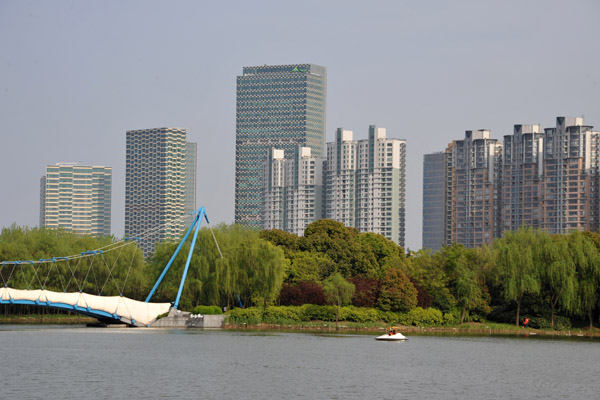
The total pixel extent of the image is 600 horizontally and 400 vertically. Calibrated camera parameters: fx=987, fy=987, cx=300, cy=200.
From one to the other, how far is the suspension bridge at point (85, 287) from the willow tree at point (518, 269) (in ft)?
61.5

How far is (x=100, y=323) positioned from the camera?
60188 mm

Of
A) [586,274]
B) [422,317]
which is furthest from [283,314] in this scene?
[586,274]

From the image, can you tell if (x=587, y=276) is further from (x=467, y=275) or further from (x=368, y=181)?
(x=368, y=181)

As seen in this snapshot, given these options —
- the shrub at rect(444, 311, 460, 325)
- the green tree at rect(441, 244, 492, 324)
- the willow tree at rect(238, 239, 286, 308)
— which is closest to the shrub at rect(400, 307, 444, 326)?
the shrub at rect(444, 311, 460, 325)

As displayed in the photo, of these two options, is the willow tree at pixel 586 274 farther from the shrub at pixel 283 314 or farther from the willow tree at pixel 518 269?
the shrub at pixel 283 314

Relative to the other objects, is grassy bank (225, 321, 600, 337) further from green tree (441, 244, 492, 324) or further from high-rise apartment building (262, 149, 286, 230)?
high-rise apartment building (262, 149, 286, 230)

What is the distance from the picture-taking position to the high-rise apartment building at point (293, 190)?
155625 millimetres

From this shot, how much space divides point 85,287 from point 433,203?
130498mm

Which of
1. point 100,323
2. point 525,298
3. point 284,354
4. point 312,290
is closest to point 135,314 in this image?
point 100,323

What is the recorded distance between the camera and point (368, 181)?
14575 cm

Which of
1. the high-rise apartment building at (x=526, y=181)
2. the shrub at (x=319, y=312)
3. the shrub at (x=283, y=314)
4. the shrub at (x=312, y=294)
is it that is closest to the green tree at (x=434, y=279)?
the shrub at (x=319, y=312)

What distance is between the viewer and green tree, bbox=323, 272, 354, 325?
5903cm

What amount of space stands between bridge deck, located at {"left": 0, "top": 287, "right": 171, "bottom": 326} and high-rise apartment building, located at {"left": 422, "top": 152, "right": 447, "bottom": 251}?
13003cm

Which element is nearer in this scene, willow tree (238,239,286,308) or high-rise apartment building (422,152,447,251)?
willow tree (238,239,286,308)
